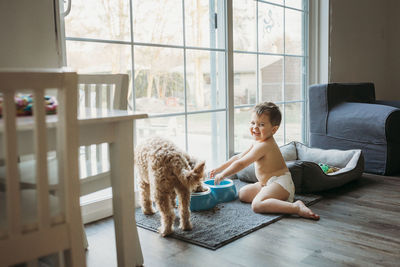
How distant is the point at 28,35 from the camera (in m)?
1.95

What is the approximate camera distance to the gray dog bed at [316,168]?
8.71 feet

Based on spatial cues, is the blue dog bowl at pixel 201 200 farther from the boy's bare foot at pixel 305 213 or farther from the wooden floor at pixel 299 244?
the boy's bare foot at pixel 305 213

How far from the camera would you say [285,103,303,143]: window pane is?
158 inches

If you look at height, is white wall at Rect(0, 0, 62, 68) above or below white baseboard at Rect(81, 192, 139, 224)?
above

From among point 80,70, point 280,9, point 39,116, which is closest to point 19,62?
point 80,70

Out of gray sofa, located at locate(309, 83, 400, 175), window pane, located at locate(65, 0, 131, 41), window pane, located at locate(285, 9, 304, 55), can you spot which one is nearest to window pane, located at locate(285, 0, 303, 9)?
window pane, located at locate(285, 9, 304, 55)

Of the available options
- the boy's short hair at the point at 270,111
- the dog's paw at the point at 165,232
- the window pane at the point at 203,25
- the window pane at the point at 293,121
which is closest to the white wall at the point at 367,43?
the window pane at the point at 293,121

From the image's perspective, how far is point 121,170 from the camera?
1493 millimetres

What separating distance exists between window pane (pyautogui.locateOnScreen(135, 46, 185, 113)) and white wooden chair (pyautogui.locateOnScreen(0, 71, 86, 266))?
151cm

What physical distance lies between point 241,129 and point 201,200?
4.09ft

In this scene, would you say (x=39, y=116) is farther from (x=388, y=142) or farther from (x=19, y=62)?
(x=388, y=142)

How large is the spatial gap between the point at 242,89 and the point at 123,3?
4.42 feet

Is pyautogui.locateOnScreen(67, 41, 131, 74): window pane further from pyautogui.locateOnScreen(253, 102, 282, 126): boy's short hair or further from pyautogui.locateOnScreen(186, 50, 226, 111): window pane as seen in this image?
pyautogui.locateOnScreen(253, 102, 282, 126): boy's short hair

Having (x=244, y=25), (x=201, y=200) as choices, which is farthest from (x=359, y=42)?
(x=201, y=200)
